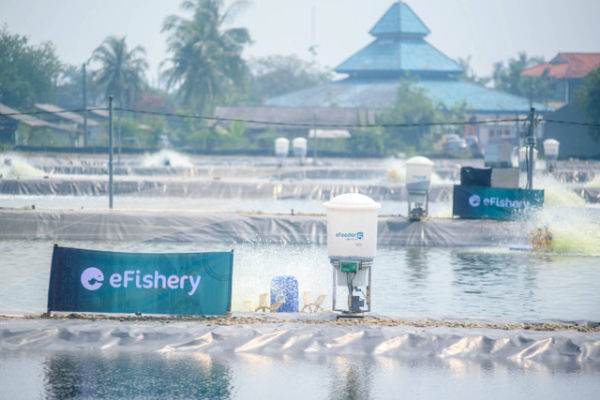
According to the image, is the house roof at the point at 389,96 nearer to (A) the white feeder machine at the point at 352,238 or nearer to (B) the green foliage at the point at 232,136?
(B) the green foliage at the point at 232,136

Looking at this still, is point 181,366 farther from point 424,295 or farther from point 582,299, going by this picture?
point 582,299

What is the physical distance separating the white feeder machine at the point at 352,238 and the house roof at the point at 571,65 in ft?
473

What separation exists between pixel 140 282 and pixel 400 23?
14814cm

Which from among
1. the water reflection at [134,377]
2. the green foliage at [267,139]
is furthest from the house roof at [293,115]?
the water reflection at [134,377]

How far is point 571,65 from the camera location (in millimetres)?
158375

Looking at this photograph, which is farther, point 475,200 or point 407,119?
point 407,119

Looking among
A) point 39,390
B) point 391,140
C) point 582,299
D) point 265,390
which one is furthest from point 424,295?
point 391,140

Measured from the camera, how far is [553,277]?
30.3m

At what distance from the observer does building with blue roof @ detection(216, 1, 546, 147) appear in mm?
131125

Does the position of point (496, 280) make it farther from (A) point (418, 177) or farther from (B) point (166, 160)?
(B) point (166, 160)

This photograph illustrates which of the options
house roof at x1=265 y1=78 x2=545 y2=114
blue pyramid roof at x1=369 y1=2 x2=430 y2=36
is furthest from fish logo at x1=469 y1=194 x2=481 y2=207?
blue pyramid roof at x1=369 y1=2 x2=430 y2=36

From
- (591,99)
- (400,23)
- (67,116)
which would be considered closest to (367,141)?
(591,99)

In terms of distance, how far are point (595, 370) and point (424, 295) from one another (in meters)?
11.0

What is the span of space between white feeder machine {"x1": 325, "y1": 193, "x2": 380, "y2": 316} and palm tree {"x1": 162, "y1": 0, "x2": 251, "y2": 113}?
343ft
